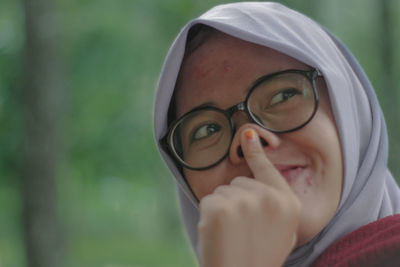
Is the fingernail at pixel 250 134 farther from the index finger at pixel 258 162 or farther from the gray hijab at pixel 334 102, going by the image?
the gray hijab at pixel 334 102

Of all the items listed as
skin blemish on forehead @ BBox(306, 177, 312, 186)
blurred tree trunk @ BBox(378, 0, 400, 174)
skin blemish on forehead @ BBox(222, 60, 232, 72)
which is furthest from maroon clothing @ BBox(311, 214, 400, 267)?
blurred tree trunk @ BBox(378, 0, 400, 174)

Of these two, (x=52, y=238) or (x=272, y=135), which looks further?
(x=52, y=238)

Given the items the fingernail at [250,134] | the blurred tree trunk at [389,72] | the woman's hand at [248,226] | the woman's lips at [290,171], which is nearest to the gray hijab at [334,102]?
the woman's lips at [290,171]

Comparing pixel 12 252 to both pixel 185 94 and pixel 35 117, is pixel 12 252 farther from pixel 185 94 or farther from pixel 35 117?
pixel 185 94

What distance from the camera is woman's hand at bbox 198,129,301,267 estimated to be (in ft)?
3.72

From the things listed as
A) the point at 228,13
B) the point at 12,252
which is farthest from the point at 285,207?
the point at 12,252

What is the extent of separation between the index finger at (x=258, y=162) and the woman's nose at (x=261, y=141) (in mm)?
42

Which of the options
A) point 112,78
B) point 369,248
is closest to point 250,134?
point 369,248

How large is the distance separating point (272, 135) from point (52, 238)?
351cm

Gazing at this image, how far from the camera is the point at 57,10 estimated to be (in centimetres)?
462

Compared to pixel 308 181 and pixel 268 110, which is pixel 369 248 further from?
pixel 268 110

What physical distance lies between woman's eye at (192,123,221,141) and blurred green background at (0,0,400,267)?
124 inches

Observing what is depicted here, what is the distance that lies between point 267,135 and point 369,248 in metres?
0.40

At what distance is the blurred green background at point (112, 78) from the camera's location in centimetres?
655
